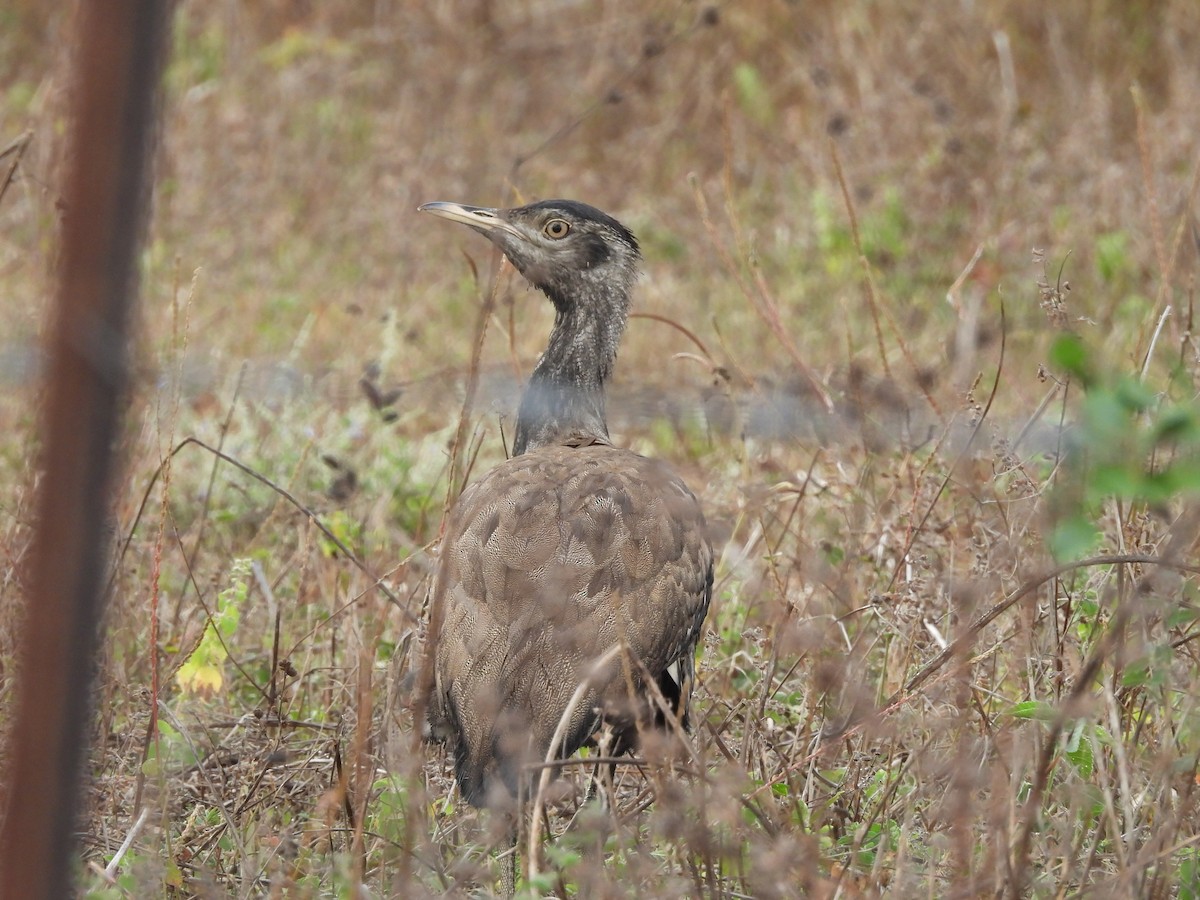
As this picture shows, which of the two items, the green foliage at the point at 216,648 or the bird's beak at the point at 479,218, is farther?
the bird's beak at the point at 479,218

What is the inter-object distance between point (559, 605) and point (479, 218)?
1639 millimetres

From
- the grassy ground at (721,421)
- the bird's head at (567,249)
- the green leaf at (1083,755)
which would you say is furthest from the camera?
the bird's head at (567,249)

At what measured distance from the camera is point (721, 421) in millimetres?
4137

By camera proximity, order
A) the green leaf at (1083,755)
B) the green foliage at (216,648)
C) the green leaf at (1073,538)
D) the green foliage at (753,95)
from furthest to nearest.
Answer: the green foliage at (753,95), the green foliage at (216,648), the green leaf at (1083,755), the green leaf at (1073,538)

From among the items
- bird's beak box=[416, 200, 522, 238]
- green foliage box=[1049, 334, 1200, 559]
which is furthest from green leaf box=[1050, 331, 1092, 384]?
bird's beak box=[416, 200, 522, 238]

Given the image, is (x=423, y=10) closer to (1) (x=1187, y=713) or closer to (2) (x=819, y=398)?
(2) (x=819, y=398)

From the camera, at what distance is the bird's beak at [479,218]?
4.31 meters

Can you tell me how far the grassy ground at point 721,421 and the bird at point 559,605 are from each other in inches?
→ 6.4

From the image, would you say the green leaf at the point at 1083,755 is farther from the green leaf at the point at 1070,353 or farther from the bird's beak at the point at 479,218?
the bird's beak at the point at 479,218

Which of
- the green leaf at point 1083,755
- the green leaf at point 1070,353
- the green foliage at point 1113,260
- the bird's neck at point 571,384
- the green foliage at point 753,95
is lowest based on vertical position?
the green leaf at point 1083,755

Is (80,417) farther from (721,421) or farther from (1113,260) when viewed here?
(1113,260)

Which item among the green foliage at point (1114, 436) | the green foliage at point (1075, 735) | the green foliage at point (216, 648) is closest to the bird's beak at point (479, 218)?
the green foliage at point (216, 648)

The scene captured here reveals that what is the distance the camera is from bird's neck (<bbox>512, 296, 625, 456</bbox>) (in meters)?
4.01

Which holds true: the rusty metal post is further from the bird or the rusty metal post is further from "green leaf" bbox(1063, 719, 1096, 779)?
"green leaf" bbox(1063, 719, 1096, 779)
